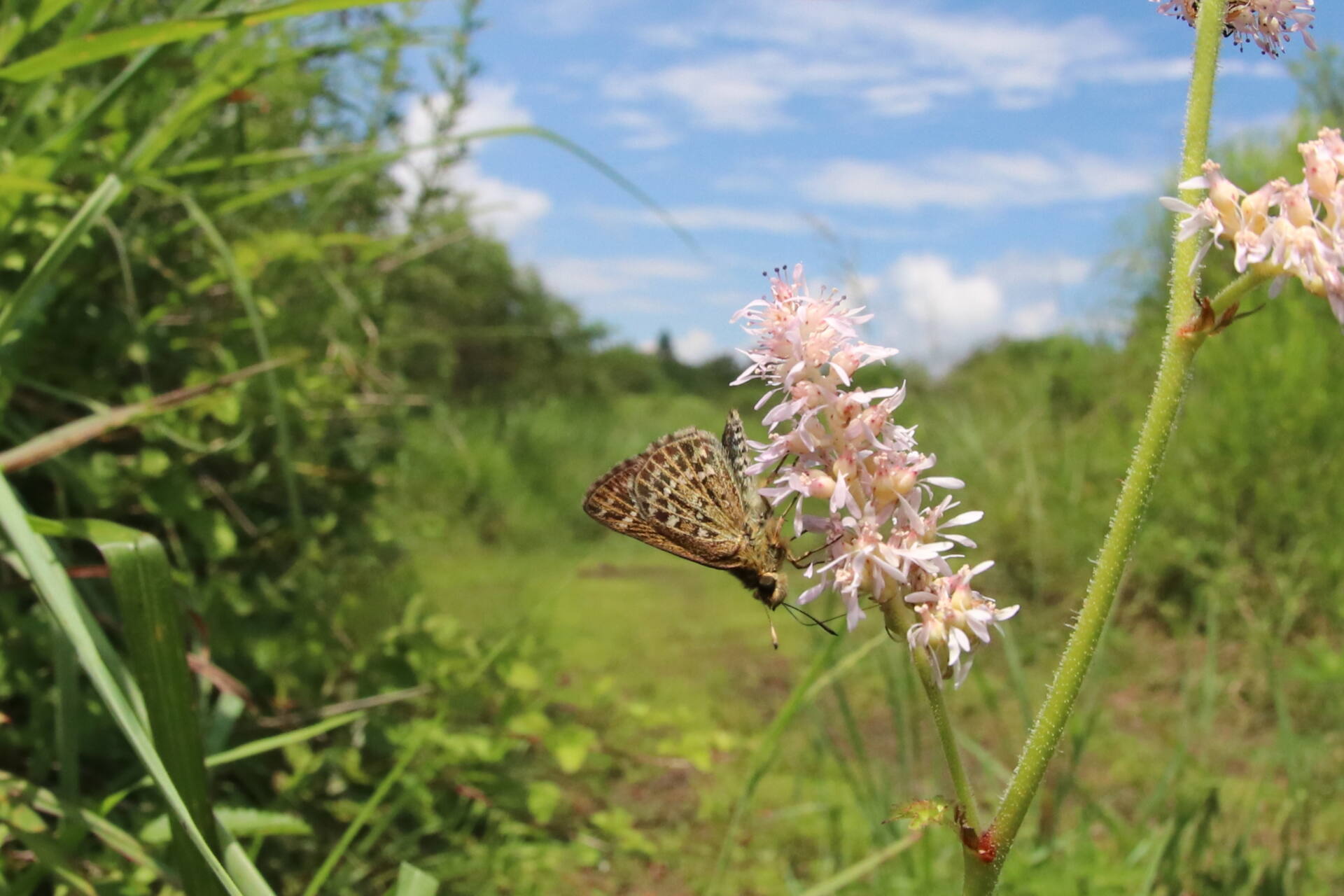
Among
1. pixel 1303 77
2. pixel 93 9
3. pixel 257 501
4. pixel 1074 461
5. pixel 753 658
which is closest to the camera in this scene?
pixel 93 9

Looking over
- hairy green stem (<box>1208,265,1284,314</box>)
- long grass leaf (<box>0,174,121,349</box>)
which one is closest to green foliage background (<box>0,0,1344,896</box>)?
long grass leaf (<box>0,174,121,349</box>)

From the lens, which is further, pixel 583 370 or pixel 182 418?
pixel 583 370

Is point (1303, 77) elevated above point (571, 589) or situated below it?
above

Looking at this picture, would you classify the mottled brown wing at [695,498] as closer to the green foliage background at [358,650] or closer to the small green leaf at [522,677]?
the green foliage background at [358,650]

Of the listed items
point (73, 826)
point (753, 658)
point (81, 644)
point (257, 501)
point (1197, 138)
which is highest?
point (1197, 138)

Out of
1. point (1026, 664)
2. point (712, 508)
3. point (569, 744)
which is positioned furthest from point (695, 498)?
point (1026, 664)

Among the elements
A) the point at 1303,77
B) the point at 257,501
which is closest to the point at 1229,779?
the point at 257,501

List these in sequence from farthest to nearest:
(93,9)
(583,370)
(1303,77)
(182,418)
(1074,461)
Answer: (583,370) → (1303,77) → (1074,461) → (182,418) → (93,9)

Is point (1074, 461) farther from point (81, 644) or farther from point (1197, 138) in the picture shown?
point (81, 644)
